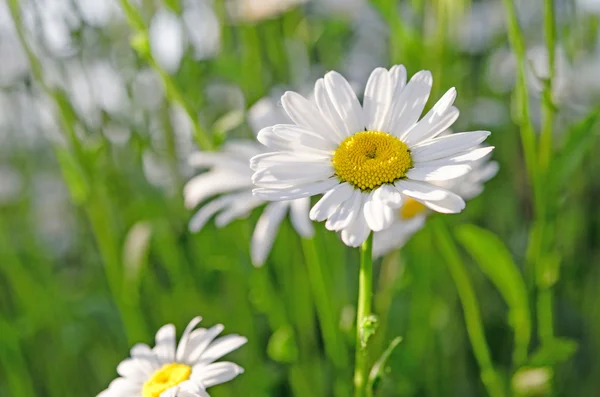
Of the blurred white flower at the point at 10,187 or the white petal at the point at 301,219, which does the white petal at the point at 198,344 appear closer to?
the white petal at the point at 301,219

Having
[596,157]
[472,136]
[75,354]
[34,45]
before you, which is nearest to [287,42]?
[34,45]

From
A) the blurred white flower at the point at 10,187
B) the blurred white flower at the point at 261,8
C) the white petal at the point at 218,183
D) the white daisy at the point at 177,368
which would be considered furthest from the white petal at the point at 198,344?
the blurred white flower at the point at 10,187

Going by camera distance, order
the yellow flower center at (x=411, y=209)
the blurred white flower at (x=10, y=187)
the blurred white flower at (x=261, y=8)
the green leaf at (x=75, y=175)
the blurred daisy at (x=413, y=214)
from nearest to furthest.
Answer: the blurred daisy at (x=413, y=214) < the yellow flower center at (x=411, y=209) < the green leaf at (x=75, y=175) < the blurred white flower at (x=261, y=8) < the blurred white flower at (x=10, y=187)

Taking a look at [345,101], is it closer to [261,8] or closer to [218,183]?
[218,183]

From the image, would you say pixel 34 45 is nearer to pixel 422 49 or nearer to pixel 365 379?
pixel 422 49

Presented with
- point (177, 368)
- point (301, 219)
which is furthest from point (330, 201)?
point (301, 219)

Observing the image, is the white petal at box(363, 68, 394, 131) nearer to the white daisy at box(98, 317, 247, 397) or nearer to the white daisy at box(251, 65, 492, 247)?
the white daisy at box(251, 65, 492, 247)

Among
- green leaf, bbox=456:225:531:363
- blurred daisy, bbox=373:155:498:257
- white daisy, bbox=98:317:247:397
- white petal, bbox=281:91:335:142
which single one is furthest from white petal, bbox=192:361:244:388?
green leaf, bbox=456:225:531:363
